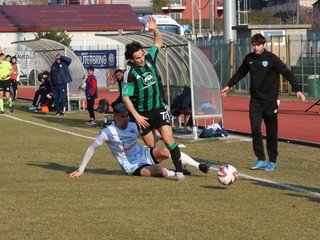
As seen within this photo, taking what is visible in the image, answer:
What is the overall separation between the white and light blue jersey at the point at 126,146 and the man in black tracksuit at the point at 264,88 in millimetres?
1985

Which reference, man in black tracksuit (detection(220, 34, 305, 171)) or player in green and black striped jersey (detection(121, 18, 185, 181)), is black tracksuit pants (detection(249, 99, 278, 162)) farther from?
player in green and black striped jersey (detection(121, 18, 185, 181))

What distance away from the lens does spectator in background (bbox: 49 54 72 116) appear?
27.8 meters

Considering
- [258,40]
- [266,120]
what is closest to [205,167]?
[266,120]

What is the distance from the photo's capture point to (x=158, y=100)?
11258 mm

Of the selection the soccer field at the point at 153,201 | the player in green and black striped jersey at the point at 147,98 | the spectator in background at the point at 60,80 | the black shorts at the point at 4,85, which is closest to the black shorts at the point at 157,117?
the player in green and black striped jersey at the point at 147,98

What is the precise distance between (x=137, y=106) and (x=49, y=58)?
2273 cm

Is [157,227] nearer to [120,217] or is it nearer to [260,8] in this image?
[120,217]

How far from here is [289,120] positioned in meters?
23.6

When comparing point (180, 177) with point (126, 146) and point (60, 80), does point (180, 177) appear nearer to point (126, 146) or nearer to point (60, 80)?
point (126, 146)

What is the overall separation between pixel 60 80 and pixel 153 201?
61.3 ft

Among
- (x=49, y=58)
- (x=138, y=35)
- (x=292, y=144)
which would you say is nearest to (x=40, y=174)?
(x=292, y=144)

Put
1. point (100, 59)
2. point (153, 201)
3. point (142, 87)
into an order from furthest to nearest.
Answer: point (100, 59), point (142, 87), point (153, 201)

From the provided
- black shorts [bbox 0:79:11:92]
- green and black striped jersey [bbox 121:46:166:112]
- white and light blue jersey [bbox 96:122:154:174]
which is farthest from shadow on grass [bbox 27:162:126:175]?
black shorts [bbox 0:79:11:92]

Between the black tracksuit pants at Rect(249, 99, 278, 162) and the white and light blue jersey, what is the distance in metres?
2.12
